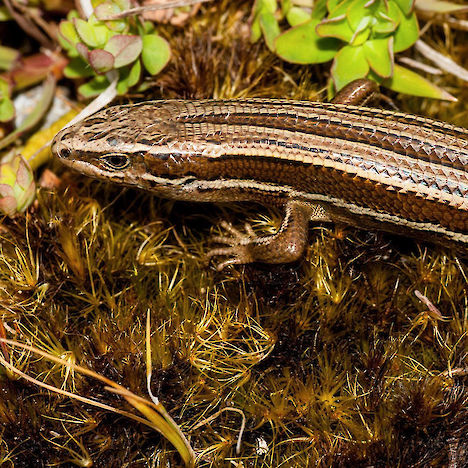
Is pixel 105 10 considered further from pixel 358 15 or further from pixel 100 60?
pixel 358 15

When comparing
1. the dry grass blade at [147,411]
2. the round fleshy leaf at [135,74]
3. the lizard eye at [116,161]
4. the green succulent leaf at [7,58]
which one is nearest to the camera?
the dry grass blade at [147,411]

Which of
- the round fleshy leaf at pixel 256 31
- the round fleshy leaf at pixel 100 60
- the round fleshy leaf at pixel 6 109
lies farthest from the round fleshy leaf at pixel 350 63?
the round fleshy leaf at pixel 6 109

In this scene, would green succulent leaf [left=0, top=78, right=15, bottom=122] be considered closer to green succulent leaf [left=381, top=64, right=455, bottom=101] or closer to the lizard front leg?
the lizard front leg

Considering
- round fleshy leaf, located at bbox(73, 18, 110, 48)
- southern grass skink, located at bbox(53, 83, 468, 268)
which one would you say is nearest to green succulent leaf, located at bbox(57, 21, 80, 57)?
round fleshy leaf, located at bbox(73, 18, 110, 48)

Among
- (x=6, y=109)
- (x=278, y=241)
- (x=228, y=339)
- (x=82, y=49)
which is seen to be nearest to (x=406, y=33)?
(x=278, y=241)

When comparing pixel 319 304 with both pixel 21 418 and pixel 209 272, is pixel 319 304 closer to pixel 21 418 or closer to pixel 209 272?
pixel 209 272

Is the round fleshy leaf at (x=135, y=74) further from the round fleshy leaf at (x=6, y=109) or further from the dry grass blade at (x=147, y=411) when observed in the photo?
the dry grass blade at (x=147, y=411)

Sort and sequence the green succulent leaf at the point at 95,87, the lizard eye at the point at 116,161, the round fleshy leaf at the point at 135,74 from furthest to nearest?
the green succulent leaf at the point at 95,87, the round fleshy leaf at the point at 135,74, the lizard eye at the point at 116,161
